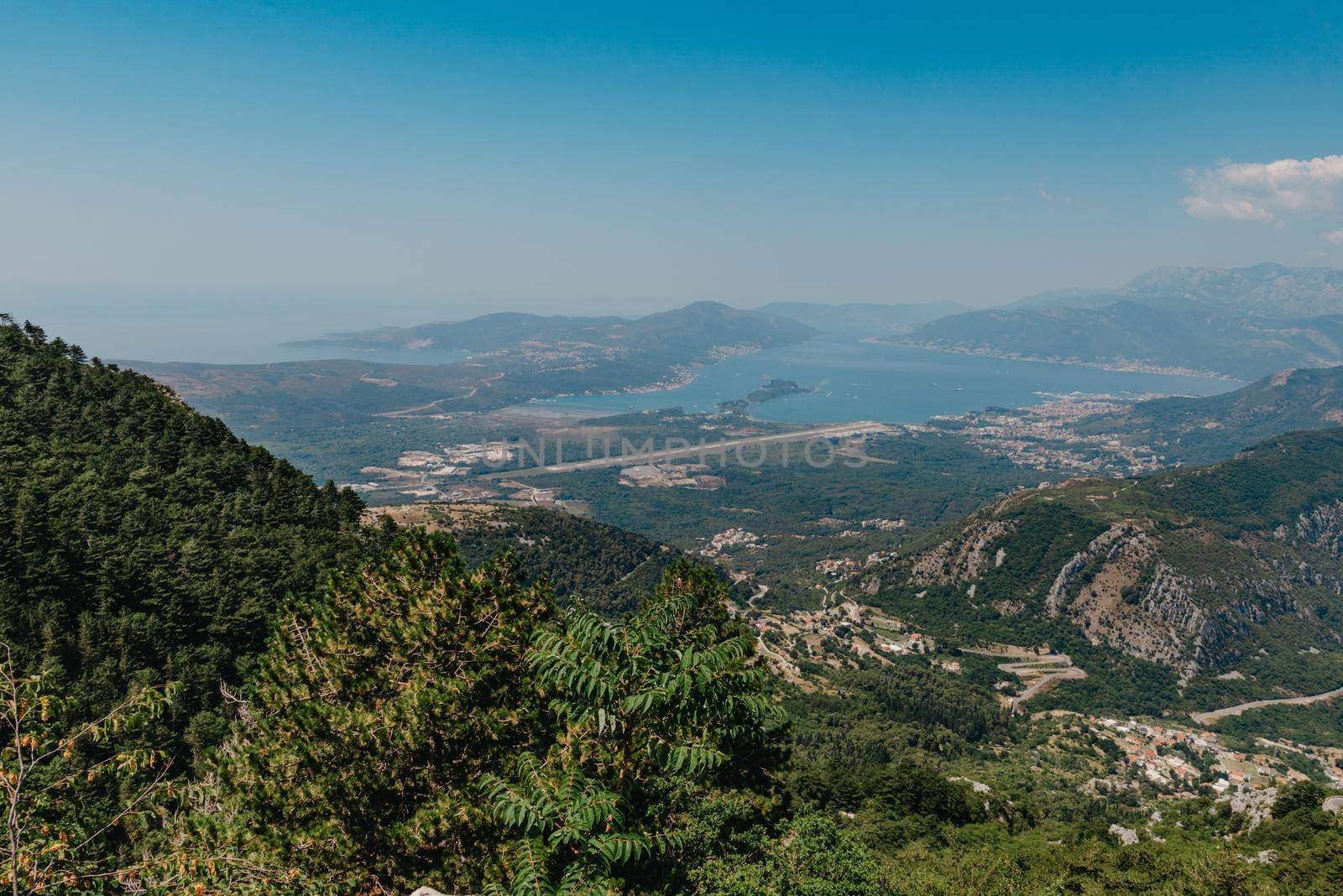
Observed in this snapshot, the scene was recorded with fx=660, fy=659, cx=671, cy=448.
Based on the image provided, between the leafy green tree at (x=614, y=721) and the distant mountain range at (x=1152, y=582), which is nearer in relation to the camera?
the leafy green tree at (x=614, y=721)

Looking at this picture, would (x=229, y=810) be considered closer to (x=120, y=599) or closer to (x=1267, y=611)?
(x=120, y=599)

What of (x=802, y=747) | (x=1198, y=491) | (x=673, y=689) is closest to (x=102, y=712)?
(x=673, y=689)

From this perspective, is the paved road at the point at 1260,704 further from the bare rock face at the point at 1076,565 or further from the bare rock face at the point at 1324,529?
the bare rock face at the point at 1324,529

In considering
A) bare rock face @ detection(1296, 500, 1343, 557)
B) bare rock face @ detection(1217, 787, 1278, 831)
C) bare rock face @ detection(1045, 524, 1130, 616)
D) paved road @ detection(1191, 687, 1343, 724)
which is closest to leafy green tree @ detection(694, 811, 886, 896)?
bare rock face @ detection(1217, 787, 1278, 831)

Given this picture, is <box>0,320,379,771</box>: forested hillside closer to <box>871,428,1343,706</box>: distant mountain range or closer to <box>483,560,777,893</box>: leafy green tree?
<box>483,560,777,893</box>: leafy green tree

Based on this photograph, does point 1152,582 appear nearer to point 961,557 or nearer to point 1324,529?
point 961,557

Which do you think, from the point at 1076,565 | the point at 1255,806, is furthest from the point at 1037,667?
the point at 1255,806

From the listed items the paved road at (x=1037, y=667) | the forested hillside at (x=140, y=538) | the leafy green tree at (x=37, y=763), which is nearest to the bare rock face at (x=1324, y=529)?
the paved road at (x=1037, y=667)
